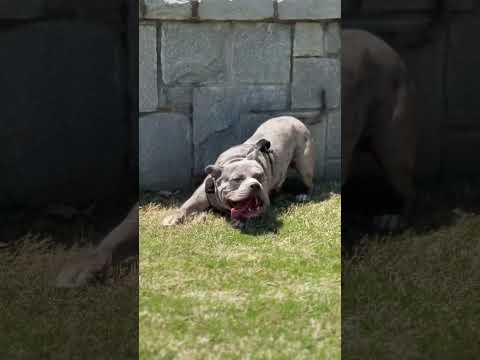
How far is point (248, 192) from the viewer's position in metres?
4.61

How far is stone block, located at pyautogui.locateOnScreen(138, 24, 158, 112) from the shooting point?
192 inches

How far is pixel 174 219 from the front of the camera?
463 centimetres

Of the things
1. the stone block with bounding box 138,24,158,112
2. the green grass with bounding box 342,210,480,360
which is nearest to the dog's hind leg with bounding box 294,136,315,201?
the stone block with bounding box 138,24,158,112

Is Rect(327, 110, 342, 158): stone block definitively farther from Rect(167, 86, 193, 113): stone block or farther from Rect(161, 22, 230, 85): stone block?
Rect(167, 86, 193, 113): stone block

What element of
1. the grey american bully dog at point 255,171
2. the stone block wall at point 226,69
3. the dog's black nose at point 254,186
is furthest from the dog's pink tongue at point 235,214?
the stone block wall at point 226,69

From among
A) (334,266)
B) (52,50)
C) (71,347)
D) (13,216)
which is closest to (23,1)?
(52,50)

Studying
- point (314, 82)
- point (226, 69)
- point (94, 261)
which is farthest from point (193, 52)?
point (94, 261)

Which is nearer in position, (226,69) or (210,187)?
(210,187)

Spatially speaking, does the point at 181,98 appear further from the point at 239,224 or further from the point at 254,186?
the point at 239,224

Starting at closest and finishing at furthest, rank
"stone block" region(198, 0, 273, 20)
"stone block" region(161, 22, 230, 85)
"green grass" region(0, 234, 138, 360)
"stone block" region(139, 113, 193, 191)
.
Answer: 1. "green grass" region(0, 234, 138, 360)
2. "stone block" region(139, 113, 193, 191)
3. "stone block" region(198, 0, 273, 20)
4. "stone block" region(161, 22, 230, 85)

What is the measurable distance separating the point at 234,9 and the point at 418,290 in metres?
3.40

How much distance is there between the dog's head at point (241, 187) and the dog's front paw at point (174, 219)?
0.28m

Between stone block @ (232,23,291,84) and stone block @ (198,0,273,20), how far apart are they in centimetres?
10

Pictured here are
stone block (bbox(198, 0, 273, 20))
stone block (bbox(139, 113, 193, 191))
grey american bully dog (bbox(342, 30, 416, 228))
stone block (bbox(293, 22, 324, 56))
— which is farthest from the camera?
stone block (bbox(293, 22, 324, 56))
